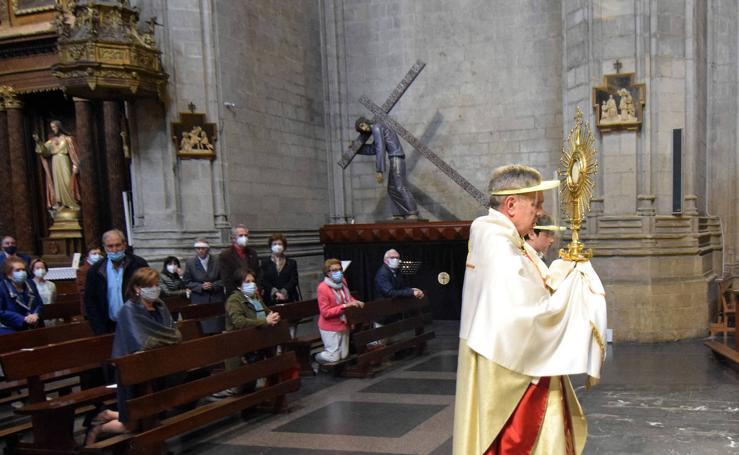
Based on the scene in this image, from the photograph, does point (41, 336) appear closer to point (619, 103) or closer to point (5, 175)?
point (619, 103)

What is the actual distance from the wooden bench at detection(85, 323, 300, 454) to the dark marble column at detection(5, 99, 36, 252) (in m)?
9.27

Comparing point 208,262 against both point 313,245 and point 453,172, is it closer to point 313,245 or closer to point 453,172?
point 313,245

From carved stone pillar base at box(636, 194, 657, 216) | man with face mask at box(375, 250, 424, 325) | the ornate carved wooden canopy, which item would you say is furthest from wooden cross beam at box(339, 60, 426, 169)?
carved stone pillar base at box(636, 194, 657, 216)

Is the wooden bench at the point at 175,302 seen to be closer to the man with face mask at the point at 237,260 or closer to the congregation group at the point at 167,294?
the congregation group at the point at 167,294

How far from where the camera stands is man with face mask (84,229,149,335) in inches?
232

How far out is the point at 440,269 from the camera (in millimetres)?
11141

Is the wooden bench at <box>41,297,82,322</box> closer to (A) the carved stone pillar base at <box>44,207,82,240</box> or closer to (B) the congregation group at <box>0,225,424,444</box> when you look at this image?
(B) the congregation group at <box>0,225,424,444</box>

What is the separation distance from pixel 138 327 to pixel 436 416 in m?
2.75

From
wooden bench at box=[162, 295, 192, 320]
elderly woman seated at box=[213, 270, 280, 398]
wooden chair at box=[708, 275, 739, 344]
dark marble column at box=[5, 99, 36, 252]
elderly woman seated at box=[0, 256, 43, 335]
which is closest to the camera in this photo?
elderly woman seated at box=[213, 270, 280, 398]

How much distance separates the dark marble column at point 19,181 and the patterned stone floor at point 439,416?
8797 mm

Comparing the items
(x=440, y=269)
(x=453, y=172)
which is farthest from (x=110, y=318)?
(x=453, y=172)

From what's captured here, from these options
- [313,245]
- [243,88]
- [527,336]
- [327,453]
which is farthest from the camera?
[313,245]

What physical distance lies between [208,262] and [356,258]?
148 inches

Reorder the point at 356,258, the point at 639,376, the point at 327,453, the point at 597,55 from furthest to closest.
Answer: the point at 356,258, the point at 597,55, the point at 639,376, the point at 327,453
